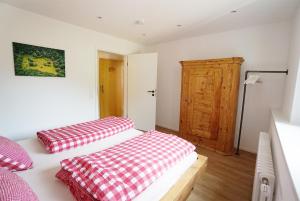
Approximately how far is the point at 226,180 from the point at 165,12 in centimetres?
239

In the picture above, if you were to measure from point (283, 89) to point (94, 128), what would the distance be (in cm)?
284

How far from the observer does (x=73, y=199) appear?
0.91 meters

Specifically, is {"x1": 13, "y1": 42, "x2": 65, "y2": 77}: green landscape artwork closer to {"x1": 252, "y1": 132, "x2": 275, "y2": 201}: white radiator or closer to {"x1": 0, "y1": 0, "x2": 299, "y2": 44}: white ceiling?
{"x1": 0, "y1": 0, "x2": 299, "y2": 44}: white ceiling

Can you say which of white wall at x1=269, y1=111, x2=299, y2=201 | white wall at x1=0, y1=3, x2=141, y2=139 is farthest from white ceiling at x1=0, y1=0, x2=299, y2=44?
white wall at x1=269, y1=111, x2=299, y2=201

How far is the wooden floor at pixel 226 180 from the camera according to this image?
167cm

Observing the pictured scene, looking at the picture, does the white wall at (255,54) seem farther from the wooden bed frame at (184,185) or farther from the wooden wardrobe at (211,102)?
the wooden bed frame at (184,185)

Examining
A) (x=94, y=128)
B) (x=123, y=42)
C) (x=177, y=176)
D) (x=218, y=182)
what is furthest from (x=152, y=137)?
(x=123, y=42)

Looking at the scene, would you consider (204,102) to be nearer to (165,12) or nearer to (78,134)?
(165,12)

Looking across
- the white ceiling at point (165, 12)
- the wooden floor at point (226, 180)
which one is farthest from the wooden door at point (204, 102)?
the white ceiling at point (165, 12)

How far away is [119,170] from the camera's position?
3.30 feet

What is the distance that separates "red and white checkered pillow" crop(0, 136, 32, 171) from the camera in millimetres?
1090

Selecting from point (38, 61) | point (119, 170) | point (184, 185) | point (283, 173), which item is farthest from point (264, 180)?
point (38, 61)

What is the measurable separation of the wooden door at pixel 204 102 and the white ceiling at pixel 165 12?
0.80m

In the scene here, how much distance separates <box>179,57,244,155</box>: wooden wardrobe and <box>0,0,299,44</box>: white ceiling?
616 millimetres
